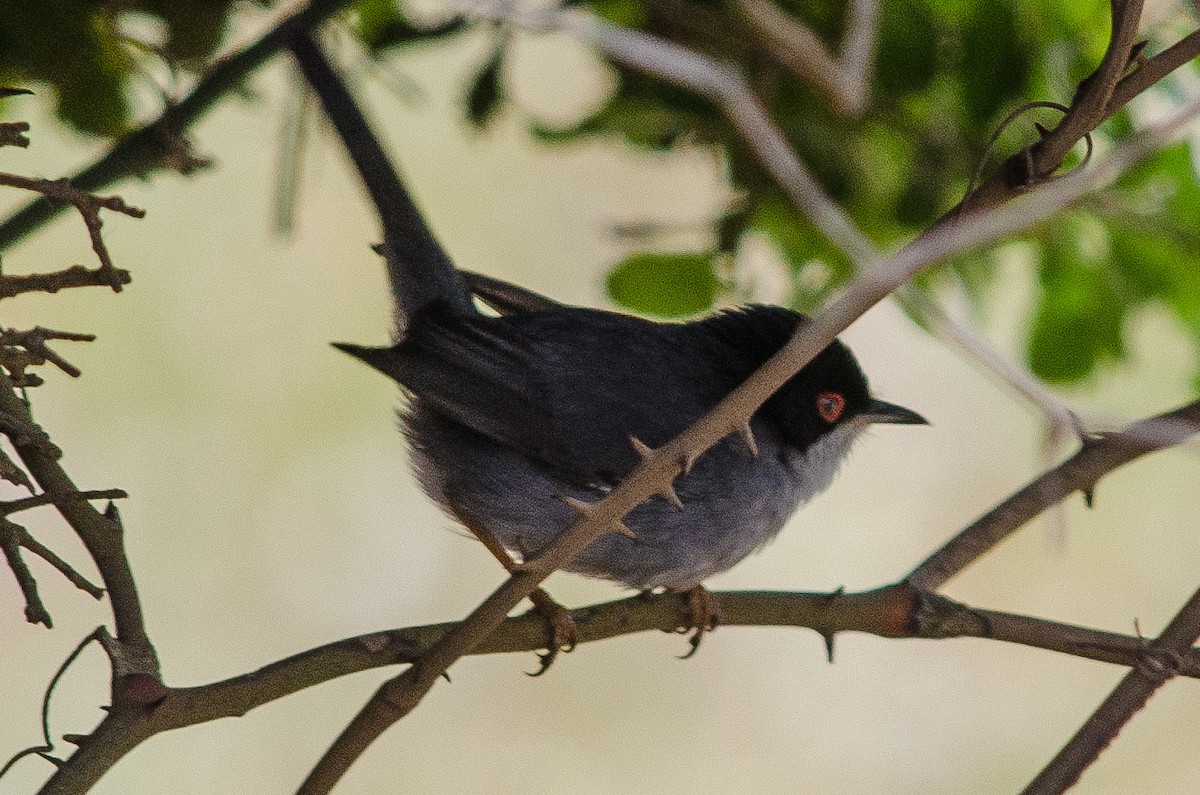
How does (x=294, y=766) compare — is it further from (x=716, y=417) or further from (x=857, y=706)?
(x=716, y=417)

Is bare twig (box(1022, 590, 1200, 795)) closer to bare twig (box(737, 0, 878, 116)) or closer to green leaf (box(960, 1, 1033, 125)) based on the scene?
bare twig (box(737, 0, 878, 116))

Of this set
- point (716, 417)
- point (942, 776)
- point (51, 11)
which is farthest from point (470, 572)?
point (716, 417)

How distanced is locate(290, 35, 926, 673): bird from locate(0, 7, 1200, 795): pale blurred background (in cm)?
130

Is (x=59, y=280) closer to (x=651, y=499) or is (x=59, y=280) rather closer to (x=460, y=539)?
(x=651, y=499)

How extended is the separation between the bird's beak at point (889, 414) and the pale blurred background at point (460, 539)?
1.54 metres

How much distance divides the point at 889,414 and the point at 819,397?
0.21 meters

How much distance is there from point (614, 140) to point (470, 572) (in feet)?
8.49

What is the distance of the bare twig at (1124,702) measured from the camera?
2289 mm

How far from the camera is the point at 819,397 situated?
4.06 metres

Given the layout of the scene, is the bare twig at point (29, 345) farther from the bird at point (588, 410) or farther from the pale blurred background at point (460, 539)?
the pale blurred background at point (460, 539)

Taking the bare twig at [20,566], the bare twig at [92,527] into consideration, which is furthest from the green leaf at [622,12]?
the bare twig at [20,566]

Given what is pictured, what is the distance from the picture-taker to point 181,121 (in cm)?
329

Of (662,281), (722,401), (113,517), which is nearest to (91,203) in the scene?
(113,517)

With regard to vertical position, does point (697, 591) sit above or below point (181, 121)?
below
